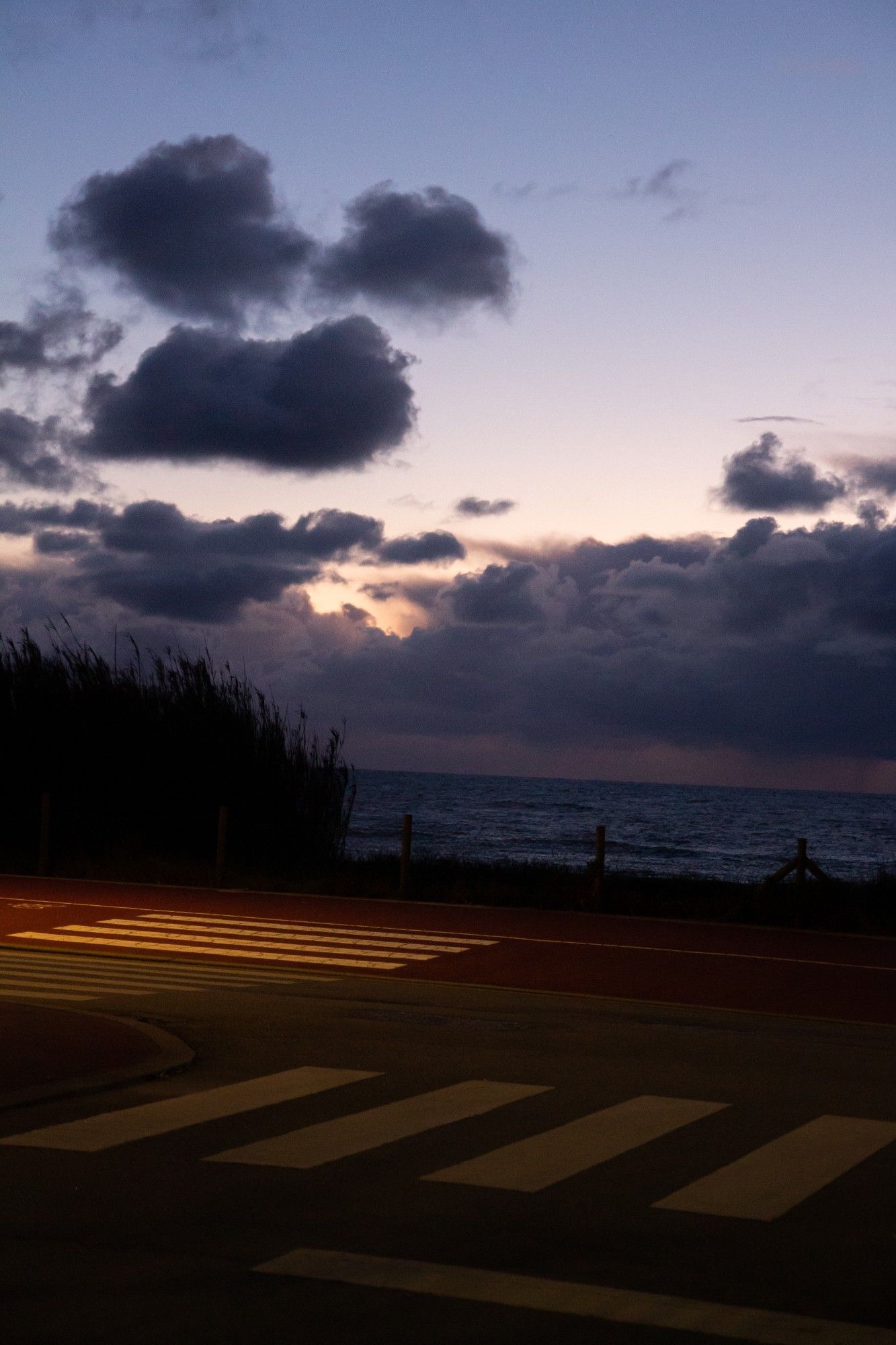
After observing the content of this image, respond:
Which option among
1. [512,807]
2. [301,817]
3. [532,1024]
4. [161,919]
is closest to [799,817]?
[512,807]

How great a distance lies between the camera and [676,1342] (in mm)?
4664

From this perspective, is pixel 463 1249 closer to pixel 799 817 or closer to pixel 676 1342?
pixel 676 1342

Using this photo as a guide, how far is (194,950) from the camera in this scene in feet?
55.9

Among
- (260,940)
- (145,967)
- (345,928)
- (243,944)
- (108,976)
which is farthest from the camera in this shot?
(345,928)

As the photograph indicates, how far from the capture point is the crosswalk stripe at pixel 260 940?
1700 centimetres

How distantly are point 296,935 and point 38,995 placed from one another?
5987mm

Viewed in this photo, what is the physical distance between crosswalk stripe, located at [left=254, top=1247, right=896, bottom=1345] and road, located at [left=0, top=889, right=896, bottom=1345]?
0.05 ft

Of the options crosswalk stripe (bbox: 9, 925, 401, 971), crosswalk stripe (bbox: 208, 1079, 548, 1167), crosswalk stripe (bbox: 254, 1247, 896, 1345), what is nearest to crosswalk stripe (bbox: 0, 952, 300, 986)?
crosswalk stripe (bbox: 9, 925, 401, 971)

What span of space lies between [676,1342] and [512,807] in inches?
3736

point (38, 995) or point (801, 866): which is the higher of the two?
point (801, 866)

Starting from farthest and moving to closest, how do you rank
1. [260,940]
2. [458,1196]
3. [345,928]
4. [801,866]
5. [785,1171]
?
[801,866] → [345,928] → [260,940] → [785,1171] → [458,1196]

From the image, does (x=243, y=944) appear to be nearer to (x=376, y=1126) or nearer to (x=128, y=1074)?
(x=128, y=1074)

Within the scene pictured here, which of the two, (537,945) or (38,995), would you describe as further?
(537,945)

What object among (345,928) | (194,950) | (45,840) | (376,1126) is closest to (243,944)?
(194,950)
